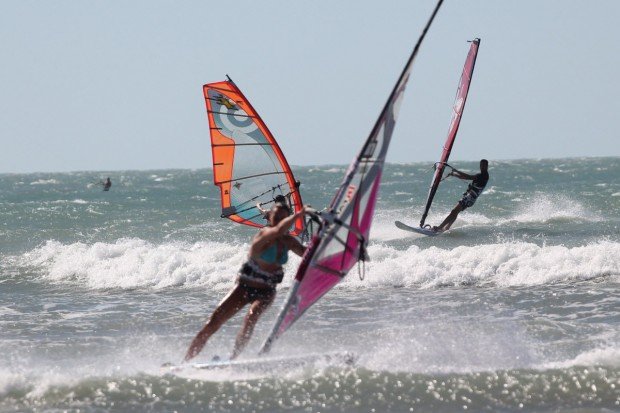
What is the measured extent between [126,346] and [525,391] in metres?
3.33

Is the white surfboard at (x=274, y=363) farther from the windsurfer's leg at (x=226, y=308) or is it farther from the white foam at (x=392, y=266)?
the white foam at (x=392, y=266)

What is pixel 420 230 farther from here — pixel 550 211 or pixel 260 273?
pixel 260 273

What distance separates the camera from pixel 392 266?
36.8 feet

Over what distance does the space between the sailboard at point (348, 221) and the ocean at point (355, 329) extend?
64cm

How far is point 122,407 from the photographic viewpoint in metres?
5.76

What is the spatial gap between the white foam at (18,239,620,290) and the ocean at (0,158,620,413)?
0.03m

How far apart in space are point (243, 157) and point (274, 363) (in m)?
5.44

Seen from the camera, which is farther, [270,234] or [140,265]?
[140,265]

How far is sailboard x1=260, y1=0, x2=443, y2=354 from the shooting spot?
17.9 feet

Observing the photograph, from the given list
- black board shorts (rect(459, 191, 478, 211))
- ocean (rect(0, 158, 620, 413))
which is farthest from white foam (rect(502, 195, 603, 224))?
black board shorts (rect(459, 191, 478, 211))

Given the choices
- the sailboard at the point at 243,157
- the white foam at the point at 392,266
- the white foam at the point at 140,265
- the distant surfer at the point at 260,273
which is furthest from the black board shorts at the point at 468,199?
the distant surfer at the point at 260,273

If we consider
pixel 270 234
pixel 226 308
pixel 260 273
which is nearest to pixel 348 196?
pixel 270 234

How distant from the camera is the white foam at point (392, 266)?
35.2 ft

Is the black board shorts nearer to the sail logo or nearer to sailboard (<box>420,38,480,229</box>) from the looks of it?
sailboard (<box>420,38,480,229</box>)
